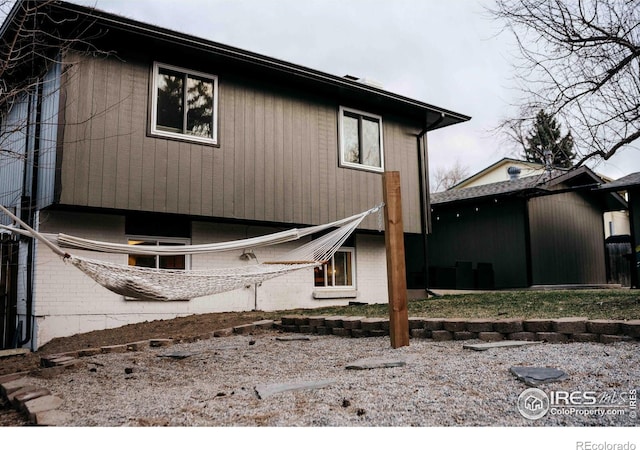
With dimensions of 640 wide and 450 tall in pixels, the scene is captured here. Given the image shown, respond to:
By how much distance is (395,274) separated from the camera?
393cm

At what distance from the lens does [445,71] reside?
218 inches

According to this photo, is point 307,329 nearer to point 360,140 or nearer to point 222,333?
point 222,333

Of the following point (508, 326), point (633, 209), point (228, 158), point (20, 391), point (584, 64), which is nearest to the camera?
point (20, 391)

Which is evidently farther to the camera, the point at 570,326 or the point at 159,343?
the point at 159,343

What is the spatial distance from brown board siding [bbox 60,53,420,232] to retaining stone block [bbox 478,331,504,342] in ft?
12.5

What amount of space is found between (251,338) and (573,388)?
319 cm

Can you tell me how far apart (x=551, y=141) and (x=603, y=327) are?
11.3 ft

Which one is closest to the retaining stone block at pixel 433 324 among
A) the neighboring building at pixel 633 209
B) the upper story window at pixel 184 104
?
the upper story window at pixel 184 104

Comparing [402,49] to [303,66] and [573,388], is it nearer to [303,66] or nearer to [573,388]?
[303,66]

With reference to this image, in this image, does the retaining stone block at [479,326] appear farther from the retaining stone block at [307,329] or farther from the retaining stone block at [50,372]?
the retaining stone block at [50,372]

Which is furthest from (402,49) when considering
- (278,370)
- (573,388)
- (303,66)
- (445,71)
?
(573,388)

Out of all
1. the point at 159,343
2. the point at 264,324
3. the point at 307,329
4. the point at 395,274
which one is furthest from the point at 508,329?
the point at 159,343

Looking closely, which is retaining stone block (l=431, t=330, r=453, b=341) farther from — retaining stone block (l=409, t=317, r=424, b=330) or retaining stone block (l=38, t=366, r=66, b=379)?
retaining stone block (l=38, t=366, r=66, b=379)
